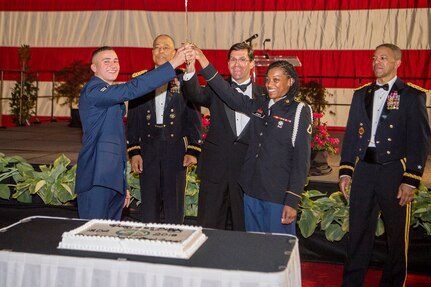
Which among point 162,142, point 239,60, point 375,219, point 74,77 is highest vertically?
point 239,60

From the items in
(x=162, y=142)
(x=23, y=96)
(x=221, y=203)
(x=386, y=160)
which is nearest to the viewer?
(x=386, y=160)

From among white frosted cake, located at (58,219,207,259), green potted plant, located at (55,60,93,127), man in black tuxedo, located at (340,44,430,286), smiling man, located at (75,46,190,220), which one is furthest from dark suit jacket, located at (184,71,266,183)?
green potted plant, located at (55,60,93,127)

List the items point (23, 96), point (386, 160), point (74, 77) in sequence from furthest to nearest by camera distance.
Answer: point (23, 96) < point (74, 77) < point (386, 160)

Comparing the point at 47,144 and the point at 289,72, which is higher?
the point at 289,72

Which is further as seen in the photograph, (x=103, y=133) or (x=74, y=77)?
(x=74, y=77)

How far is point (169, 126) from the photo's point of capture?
139 inches

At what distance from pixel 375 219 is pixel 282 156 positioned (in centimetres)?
74

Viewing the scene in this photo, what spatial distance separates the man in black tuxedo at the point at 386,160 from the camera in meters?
2.91

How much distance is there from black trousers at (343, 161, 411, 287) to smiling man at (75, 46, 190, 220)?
118cm

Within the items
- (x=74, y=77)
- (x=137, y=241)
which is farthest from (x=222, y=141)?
(x=74, y=77)

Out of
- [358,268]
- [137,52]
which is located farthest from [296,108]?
[137,52]

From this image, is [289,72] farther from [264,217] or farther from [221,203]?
[221,203]

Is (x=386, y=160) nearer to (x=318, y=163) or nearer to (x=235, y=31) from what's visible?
(x=318, y=163)

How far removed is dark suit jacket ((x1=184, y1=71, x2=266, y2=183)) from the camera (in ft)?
10.4
